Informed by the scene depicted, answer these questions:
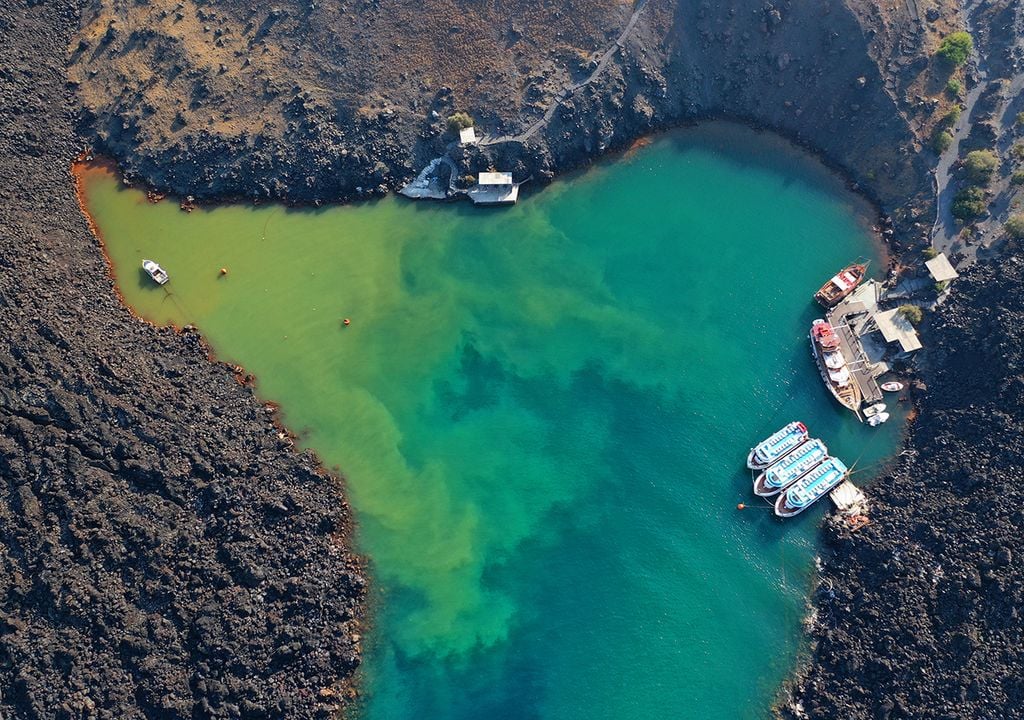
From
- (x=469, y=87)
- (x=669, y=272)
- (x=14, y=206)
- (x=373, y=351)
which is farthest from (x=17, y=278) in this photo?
(x=669, y=272)

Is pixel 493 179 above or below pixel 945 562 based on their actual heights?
above

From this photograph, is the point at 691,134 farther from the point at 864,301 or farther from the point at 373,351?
the point at 373,351

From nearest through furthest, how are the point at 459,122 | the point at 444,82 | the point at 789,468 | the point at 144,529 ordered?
the point at 144,529, the point at 789,468, the point at 459,122, the point at 444,82

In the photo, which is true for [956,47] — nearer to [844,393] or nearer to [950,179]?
[950,179]

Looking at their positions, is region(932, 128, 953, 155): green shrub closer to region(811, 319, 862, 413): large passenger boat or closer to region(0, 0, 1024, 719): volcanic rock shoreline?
region(0, 0, 1024, 719): volcanic rock shoreline

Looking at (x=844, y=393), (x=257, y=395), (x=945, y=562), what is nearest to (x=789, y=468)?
(x=844, y=393)

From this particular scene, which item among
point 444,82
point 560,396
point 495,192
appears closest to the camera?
point 560,396
